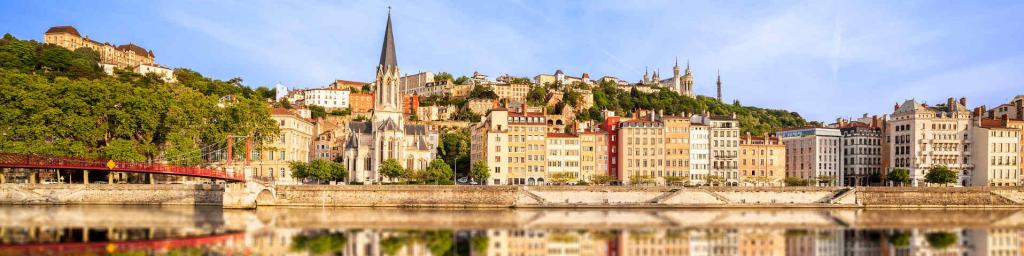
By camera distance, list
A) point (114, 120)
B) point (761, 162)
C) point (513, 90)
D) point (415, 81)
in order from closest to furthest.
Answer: point (114, 120), point (761, 162), point (513, 90), point (415, 81)

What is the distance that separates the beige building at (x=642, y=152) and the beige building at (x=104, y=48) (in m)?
85.9

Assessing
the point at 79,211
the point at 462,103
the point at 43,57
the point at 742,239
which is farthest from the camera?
the point at 462,103

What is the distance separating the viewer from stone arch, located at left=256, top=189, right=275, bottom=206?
58.7m

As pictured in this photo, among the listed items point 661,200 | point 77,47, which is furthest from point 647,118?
point 77,47

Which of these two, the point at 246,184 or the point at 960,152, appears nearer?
the point at 246,184

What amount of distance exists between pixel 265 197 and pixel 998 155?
195ft

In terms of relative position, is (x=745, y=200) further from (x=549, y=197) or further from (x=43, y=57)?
(x=43, y=57)

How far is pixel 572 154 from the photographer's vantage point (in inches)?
3351

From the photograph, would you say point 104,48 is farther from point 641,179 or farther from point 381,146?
point 641,179

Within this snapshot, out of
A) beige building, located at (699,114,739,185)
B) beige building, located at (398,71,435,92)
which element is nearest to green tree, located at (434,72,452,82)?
beige building, located at (398,71,435,92)

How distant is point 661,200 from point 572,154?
21.5 meters

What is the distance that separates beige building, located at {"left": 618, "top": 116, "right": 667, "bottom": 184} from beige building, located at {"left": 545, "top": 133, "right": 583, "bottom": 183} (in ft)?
12.9

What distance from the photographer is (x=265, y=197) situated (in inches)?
2336

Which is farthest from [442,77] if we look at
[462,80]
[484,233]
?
[484,233]
